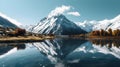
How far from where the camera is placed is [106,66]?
136ft

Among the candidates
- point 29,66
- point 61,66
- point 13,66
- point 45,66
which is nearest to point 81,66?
point 61,66

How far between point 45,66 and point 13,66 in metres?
6.78

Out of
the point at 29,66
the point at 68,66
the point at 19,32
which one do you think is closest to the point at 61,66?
the point at 68,66

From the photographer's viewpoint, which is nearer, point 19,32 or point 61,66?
point 61,66

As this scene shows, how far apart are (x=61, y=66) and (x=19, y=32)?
162 m

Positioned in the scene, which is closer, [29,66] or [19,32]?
[29,66]

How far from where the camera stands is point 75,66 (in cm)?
4150

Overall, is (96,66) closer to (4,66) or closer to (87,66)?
(87,66)

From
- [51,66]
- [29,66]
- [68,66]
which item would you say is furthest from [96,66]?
[29,66]

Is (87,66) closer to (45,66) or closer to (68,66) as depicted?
(68,66)

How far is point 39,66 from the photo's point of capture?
42.1m

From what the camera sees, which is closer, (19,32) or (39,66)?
(39,66)

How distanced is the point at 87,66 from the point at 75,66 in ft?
7.72

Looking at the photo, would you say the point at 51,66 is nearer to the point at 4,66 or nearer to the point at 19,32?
the point at 4,66
